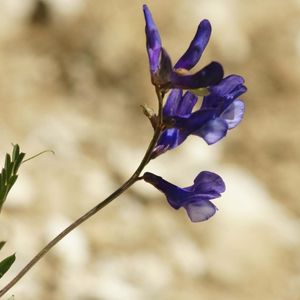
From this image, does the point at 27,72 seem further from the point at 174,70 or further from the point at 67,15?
the point at 174,70

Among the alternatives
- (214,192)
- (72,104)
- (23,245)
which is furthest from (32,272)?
(214,192)

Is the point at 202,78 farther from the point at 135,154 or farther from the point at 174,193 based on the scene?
the point at 135,154

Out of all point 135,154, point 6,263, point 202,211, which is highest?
point 135,154

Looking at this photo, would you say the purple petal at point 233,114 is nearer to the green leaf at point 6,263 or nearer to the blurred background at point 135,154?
the green leaf at point 6,263

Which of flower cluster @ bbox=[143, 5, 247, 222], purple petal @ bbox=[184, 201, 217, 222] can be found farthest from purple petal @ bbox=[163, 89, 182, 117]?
purple petal @ bbox=[184, 201, 217, 222]

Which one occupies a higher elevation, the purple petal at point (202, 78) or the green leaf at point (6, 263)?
the purple petal at point (202, 78)

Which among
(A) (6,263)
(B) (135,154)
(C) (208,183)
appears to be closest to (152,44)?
(C) (208,183)

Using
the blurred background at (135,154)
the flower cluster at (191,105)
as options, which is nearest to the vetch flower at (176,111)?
the flower cluster at (191,105)
